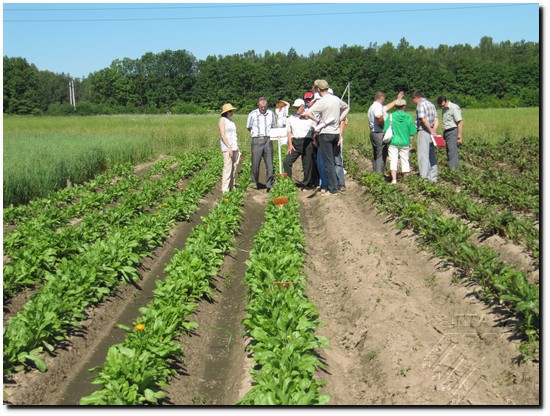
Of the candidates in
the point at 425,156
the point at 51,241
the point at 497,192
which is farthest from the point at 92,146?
the point at 497,192

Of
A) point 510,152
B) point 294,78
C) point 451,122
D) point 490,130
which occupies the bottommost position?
point 510,152

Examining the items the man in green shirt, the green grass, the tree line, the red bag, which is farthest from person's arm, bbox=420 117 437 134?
the tree line

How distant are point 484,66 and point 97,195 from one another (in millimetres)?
37819

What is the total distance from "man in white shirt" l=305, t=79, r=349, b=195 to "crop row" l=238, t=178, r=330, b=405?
11.2ft

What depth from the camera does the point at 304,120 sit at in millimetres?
12438

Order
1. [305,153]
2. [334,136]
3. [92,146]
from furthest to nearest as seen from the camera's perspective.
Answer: [92,146] < [305,153] < [334,136]

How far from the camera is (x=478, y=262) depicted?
6547 millimetres

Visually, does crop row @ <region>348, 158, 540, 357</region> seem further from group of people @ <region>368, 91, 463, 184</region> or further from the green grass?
the green grass

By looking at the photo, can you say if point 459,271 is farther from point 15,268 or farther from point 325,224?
point 15,268

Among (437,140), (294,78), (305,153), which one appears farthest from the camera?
(294,78)

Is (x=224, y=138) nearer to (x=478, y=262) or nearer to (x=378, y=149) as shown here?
(x=378, y=149)

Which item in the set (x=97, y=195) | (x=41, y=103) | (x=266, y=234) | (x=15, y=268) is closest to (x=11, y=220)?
(x=97, y=195)

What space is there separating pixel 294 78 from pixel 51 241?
45.3 metres

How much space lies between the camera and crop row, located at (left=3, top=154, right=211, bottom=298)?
6.88 meters
